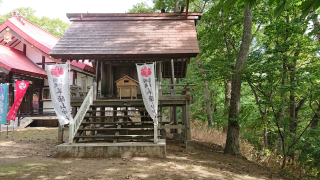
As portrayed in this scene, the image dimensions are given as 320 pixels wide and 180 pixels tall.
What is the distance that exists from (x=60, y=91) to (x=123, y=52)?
3.35 meters

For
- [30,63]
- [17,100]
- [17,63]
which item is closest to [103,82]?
[17,100]

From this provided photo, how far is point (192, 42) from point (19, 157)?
815 centimetres

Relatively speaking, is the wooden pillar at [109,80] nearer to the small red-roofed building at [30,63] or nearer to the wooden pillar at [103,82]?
the wooden pillar at [103,82]

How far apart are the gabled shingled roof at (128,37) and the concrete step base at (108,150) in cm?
420

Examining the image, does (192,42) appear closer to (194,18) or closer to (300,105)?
(194,18)

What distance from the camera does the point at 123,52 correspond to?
363 inches

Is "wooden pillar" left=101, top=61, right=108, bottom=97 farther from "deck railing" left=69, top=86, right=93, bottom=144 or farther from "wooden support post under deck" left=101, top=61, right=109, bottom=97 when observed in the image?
"deck railing" left=69, top=86, right=93, bottom=144

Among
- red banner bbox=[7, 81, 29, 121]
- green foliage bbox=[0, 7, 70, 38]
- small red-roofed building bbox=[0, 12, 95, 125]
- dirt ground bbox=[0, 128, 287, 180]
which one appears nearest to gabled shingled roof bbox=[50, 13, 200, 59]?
red banner bbox=[7, 81, 29, 121]

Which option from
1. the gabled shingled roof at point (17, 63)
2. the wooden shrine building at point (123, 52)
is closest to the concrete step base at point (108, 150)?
the wooden shrine building at point (123, 52)

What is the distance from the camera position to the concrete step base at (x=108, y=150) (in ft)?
21.7

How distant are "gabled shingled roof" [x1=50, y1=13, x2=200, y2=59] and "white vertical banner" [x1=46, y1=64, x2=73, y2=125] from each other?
2.28m

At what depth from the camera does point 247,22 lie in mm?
8945

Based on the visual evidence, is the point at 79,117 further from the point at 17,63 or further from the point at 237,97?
the point at 17,63

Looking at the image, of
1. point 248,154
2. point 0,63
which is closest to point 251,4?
point 248,154
